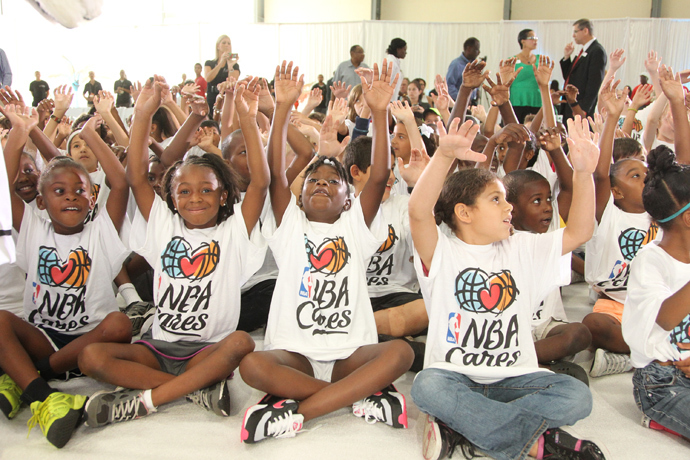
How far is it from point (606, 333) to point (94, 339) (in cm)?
179

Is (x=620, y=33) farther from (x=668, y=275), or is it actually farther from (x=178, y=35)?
(x=668, y=275)

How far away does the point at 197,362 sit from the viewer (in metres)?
1.63

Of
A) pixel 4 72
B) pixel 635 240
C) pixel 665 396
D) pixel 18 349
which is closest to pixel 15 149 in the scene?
pixel 18 349

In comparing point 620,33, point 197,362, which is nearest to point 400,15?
point 620,33

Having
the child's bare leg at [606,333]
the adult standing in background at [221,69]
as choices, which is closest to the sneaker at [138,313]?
the child's bare leg at [606,333]

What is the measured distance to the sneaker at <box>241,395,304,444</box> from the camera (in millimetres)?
1443

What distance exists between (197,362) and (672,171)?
153 centimetres

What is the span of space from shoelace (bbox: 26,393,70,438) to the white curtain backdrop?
8.08 m

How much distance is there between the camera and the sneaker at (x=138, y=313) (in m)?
2.16

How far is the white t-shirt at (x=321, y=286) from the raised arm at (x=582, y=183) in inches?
24.0

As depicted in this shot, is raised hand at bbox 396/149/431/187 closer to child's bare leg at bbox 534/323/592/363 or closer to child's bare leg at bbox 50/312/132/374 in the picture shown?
child's bare leg at bbox 534/323/592/363

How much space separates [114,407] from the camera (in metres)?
1.53

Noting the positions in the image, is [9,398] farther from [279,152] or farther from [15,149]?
[279,152]

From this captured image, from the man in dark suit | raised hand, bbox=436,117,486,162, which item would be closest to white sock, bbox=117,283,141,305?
raised hand, bbox=436,117,486,162
